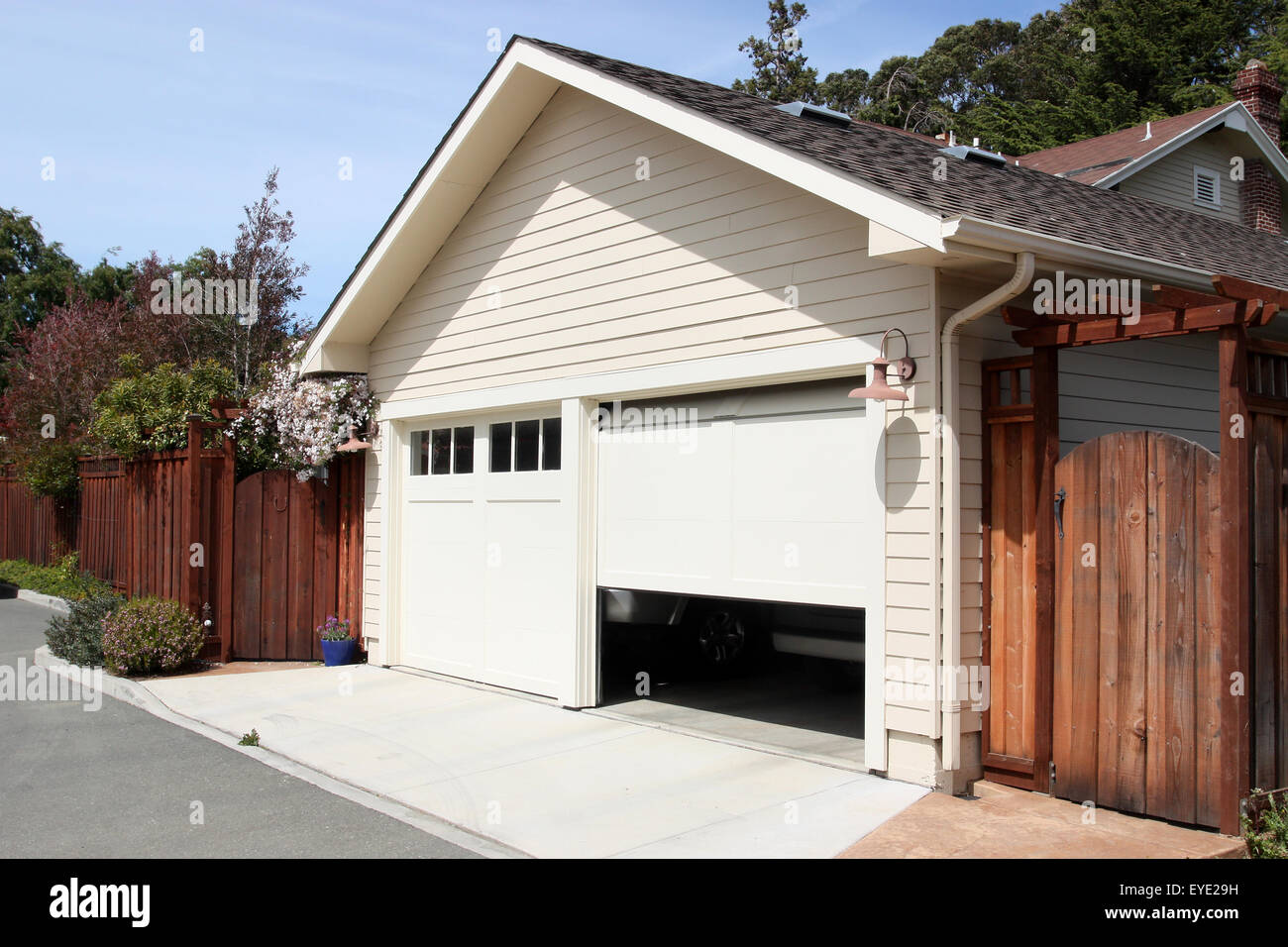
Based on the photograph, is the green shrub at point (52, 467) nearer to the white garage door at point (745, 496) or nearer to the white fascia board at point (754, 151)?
the white fascia board at point (754, 151)

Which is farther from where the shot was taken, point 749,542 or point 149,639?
point 149,639

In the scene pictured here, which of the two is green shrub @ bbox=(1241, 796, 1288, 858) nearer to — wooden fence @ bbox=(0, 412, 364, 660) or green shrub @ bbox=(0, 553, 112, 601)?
wooden fence @ bbox=(0, 412, 364, 660)

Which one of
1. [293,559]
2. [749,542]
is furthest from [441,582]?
[749,542]

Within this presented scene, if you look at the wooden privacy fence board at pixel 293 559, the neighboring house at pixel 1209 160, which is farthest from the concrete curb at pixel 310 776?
the neighboring house at pixel 1209 160

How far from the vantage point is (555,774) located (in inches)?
276

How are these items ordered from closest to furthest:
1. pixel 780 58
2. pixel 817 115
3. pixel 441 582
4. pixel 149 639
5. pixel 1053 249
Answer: pixel 1053 249 → pixel 817 115 → pixel 149 639 → pixel 441 582 → pixel 780 58

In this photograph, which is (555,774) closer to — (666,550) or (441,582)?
(666,550)

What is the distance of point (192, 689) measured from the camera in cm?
1018

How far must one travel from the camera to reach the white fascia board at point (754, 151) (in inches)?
239

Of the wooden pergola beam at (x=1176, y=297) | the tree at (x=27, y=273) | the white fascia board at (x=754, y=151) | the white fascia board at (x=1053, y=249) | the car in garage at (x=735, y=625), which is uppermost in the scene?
the tree at (x=27, y=273)

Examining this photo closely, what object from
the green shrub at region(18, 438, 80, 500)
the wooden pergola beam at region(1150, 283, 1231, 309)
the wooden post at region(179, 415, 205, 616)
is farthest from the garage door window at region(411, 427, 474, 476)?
the green shrub at region(18, 438, 80, 500)

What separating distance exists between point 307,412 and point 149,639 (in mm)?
2908

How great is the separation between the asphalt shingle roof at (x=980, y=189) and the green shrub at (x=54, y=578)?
1050 centimetres
